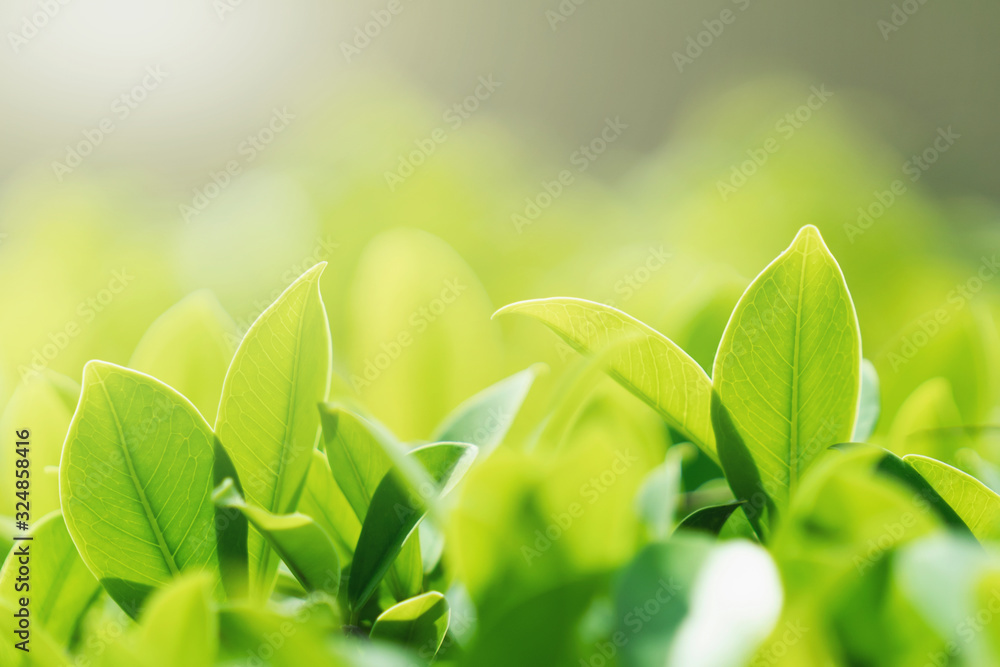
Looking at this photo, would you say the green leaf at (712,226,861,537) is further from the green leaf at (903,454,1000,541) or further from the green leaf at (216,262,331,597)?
the green leaf at (216,262,331,597)

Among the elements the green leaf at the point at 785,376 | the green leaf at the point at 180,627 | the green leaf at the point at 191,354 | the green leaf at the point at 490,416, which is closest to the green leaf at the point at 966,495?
the green leaf at the point at 785,376

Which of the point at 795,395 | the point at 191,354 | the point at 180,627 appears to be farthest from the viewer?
the point at 191,354

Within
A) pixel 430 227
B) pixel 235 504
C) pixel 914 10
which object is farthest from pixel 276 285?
pixel 914 10

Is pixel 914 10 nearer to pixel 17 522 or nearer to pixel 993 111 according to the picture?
pixel 993 111

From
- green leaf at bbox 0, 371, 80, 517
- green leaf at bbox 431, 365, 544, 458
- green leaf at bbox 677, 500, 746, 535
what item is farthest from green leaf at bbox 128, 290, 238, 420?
green leaf at bbox 677, 500, 746, 535

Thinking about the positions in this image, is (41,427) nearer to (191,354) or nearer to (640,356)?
(191,354)

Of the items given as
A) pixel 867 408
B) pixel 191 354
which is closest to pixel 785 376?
pixel 867 408

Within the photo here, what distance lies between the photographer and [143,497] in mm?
324

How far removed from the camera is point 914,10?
3.04m

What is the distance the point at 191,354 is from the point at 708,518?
13.1 inches

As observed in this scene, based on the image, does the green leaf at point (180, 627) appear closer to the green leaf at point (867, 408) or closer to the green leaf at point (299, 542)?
the green leaf at point (299, 542)

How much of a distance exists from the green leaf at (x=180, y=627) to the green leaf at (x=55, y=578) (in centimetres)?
13

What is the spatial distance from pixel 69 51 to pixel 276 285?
2682mm

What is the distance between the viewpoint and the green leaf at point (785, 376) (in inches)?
13.3
